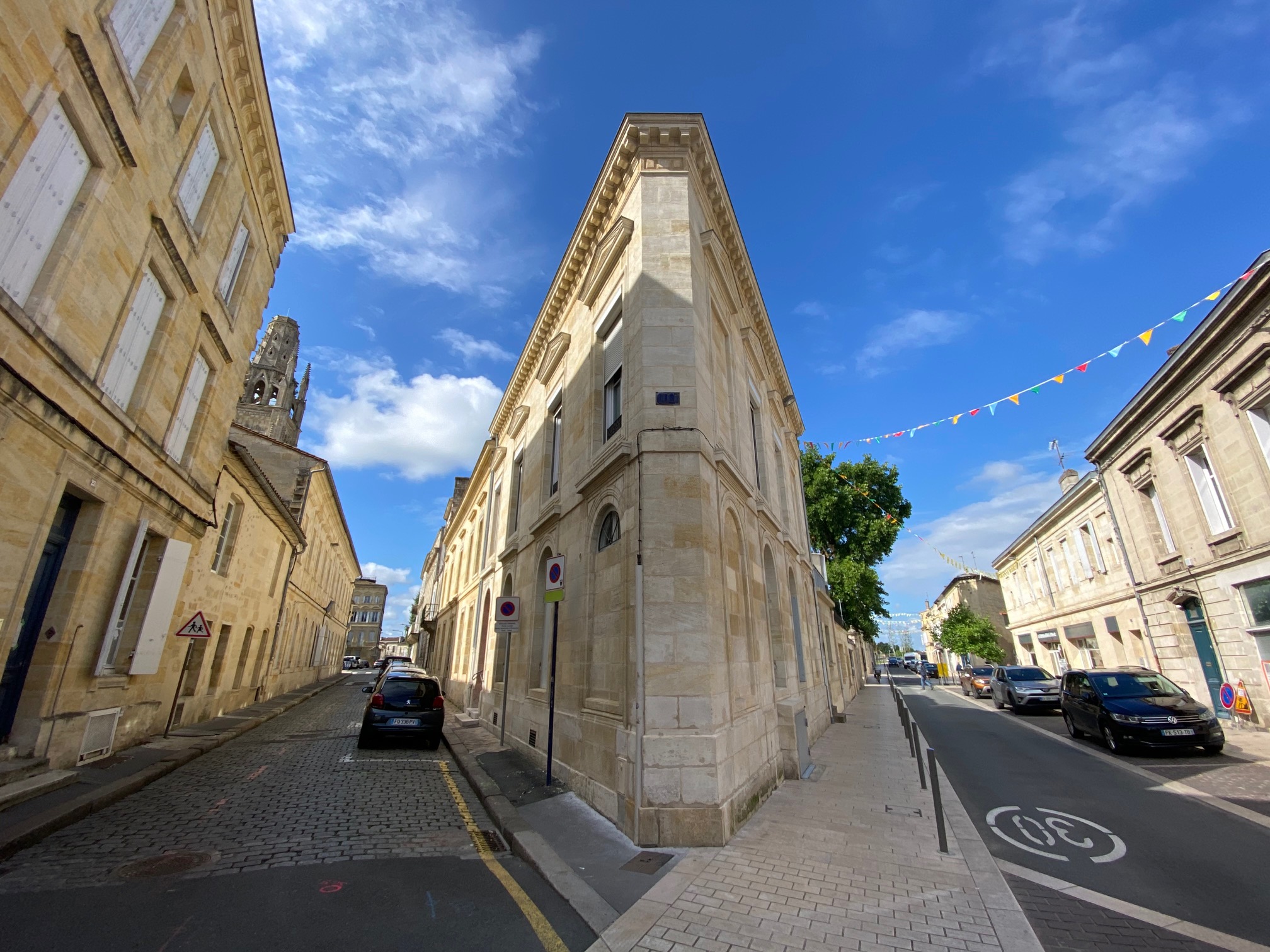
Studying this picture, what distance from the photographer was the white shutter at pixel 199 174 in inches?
333

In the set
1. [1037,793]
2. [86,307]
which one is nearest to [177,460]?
[86,307]

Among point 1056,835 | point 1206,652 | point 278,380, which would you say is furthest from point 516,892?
point 278,380

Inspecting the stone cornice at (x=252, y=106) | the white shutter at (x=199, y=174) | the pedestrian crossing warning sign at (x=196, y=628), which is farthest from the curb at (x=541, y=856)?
the stone cornice at (x=252, y=106)

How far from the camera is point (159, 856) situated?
4.28 metres

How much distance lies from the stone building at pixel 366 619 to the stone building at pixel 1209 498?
234 ft

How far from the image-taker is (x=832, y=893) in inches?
156

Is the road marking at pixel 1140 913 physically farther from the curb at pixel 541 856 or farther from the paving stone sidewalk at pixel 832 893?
the curb at pixel 541 856

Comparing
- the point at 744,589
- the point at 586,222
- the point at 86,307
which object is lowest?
the point at 744,589

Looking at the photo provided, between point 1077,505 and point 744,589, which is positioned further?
point 1077,505

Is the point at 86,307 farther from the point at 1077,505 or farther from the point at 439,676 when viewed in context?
the point at 1077,505

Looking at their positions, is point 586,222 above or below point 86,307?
above

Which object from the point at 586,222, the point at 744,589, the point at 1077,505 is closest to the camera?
the point at 744,589

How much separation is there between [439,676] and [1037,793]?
24451 mm

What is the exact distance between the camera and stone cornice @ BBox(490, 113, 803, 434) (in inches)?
336
